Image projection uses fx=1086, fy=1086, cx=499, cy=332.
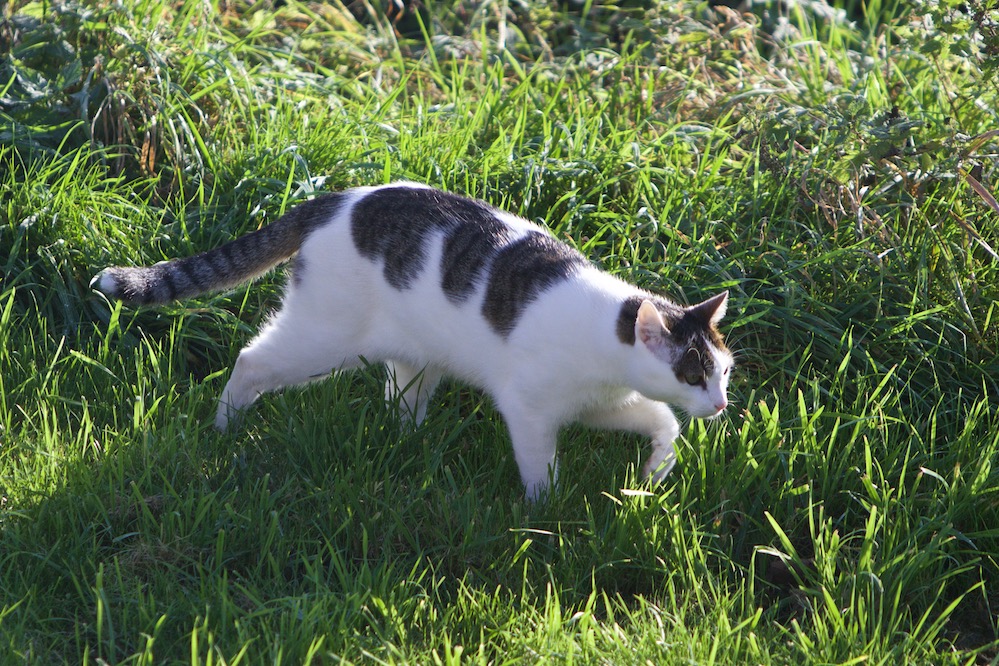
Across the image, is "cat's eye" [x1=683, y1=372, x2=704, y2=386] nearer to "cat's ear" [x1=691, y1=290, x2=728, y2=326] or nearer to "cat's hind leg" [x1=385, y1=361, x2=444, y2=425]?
"cat's ear" [x1=691, y1=290, x2=728, y2=326]

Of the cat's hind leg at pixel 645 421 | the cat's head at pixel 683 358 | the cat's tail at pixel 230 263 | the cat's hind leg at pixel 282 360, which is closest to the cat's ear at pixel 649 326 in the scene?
the cat's head at pixel 683 358

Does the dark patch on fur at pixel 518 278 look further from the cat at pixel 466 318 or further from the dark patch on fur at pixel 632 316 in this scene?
the dark patch on fur at pixel 632 316

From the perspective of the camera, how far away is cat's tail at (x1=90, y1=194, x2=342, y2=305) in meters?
3.36

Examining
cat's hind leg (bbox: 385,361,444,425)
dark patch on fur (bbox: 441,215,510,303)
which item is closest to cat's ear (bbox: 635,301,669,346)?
dark patch on fur (bbox: 441,215,510,303)

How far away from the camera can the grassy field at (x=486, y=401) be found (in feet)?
8.81

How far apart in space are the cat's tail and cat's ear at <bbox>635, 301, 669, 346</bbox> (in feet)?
3.61

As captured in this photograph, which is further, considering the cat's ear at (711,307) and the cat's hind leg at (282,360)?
the cat's hind leg at (282,360)

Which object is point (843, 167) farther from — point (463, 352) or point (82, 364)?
point (82, 364)

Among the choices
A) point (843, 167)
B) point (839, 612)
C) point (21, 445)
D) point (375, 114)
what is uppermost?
point (843, 167)

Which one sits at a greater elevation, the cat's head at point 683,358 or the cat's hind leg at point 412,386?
the cat's head at point 683,358

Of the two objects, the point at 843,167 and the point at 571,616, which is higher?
the point at 843,167

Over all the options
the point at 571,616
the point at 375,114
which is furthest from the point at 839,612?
the point at 375,114

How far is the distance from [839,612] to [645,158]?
82.4 inches

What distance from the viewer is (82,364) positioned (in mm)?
3553
